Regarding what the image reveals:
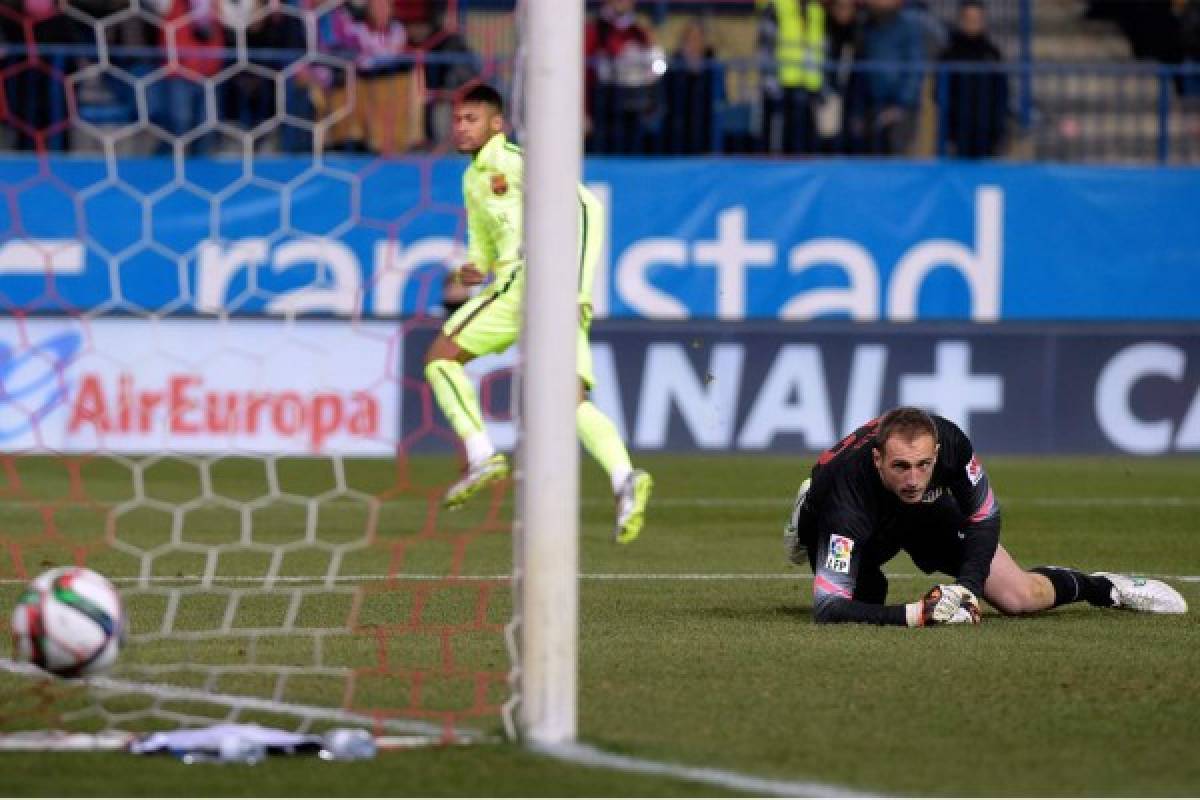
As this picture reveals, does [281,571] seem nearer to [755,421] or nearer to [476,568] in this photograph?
[476,568]

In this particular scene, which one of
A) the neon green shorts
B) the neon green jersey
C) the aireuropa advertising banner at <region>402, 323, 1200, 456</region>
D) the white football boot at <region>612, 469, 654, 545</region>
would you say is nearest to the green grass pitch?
the white football boot at <region>612, 469, 654, 545</region>

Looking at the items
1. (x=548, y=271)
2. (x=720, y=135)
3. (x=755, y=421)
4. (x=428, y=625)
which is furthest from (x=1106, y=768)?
(x=720, y=135)

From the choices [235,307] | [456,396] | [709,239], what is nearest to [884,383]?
[709,239]

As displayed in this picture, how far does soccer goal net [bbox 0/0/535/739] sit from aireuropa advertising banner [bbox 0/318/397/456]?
3 centimetres

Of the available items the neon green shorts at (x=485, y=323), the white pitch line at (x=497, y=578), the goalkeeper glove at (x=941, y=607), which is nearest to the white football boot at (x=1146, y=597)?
the goalkeeper glove at (x=941, y=607)

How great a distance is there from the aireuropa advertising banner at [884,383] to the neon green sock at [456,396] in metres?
6.02

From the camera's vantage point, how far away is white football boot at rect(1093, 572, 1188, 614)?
8.98m

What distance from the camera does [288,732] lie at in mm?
6117

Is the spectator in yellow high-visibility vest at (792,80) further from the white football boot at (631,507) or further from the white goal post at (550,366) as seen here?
the white goal post at (550,366)

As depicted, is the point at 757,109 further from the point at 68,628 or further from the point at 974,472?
the point at 68,628

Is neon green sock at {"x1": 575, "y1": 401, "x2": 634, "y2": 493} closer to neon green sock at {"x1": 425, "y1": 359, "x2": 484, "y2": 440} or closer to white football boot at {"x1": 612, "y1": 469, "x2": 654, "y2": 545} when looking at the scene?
white football boot at {"x1": 612, "y1": 469, "x2": 654, "y2": 545}

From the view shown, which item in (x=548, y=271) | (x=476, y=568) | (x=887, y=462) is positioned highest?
(x=548, y=271)

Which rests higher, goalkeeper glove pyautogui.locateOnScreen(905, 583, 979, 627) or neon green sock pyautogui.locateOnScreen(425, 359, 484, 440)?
neon green sock pyautogui.locateOnScreen(425, 359, 484, 440)

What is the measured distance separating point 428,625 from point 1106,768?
3254 millimetres
